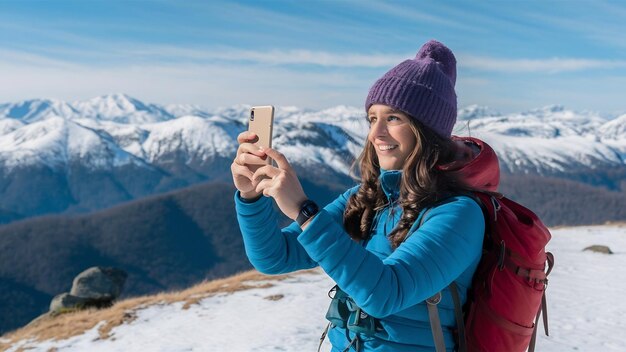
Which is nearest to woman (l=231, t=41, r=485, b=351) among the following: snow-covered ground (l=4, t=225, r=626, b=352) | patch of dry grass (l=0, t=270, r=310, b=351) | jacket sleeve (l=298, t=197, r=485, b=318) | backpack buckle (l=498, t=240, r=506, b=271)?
jacket sleeve (l=298, t=197, r=485, b=318)

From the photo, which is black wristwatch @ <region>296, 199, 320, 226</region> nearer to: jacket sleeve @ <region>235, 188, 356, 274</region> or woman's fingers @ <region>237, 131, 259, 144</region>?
woman's fingers @ <region>237, 131, 259, 144</region>

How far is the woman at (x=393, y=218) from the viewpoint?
99.7 inches

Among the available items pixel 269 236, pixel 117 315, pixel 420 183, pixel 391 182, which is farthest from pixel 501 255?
pixel 117 315

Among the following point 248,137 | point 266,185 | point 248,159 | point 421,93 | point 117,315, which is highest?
point 421,93

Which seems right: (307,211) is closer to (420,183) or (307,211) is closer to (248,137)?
(248,137)

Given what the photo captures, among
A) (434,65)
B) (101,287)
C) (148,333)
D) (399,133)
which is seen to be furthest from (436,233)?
(101,287)

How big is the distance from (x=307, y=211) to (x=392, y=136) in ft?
2.81

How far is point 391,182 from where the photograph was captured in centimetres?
330

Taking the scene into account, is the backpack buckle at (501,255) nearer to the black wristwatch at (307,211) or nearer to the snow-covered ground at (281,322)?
the black wristwatch at (307,211)

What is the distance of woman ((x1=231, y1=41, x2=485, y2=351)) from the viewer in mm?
2533

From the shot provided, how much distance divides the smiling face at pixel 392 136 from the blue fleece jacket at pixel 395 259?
0.30 ft

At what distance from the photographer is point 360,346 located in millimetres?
3139

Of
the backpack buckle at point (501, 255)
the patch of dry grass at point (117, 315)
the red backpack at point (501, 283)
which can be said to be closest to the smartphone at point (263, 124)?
the red backpack at point (501, 283)

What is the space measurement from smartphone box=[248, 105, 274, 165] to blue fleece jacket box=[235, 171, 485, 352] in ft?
1.68
